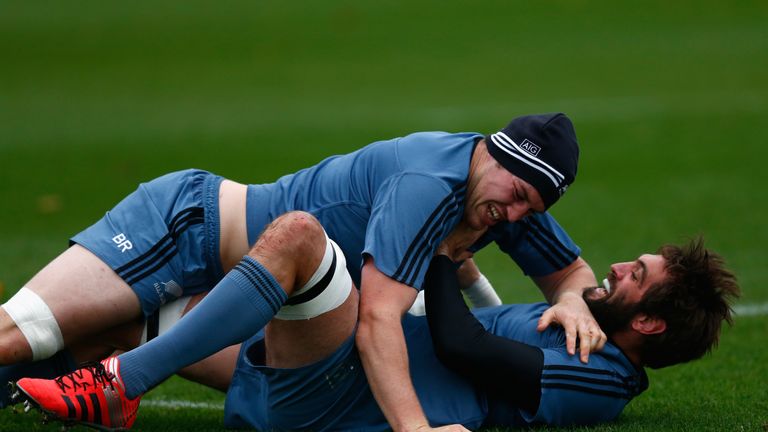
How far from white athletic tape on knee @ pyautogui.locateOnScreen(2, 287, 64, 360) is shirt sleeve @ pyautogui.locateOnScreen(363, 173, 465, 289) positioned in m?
1.43

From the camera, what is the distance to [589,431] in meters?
4.80

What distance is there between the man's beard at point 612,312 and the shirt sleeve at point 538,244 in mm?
535

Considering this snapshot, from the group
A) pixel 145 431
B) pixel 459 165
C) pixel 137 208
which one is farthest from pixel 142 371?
pixel 459 165

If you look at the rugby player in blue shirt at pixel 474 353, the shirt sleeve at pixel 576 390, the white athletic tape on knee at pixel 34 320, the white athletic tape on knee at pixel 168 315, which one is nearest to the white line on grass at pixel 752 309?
the rugby player in blue shirt at pixel 474 353

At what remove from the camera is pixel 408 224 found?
4668 mm

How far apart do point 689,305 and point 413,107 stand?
548 inches

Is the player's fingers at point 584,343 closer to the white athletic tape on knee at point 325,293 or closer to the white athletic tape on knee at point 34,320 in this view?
the white athletic tape on knee at point 325,293

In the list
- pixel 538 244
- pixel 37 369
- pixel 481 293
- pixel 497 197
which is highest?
pixel 497 197

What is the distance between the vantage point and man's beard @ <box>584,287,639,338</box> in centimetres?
500

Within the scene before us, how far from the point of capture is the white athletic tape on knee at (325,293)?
4.57 metres

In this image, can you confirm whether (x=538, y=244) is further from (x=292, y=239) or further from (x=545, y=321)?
(x=292, y=239)

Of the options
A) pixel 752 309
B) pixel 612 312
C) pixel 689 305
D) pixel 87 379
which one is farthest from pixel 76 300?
pixel 752 309

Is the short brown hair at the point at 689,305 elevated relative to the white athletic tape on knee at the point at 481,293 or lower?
elevated

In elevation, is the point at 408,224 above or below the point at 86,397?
above
